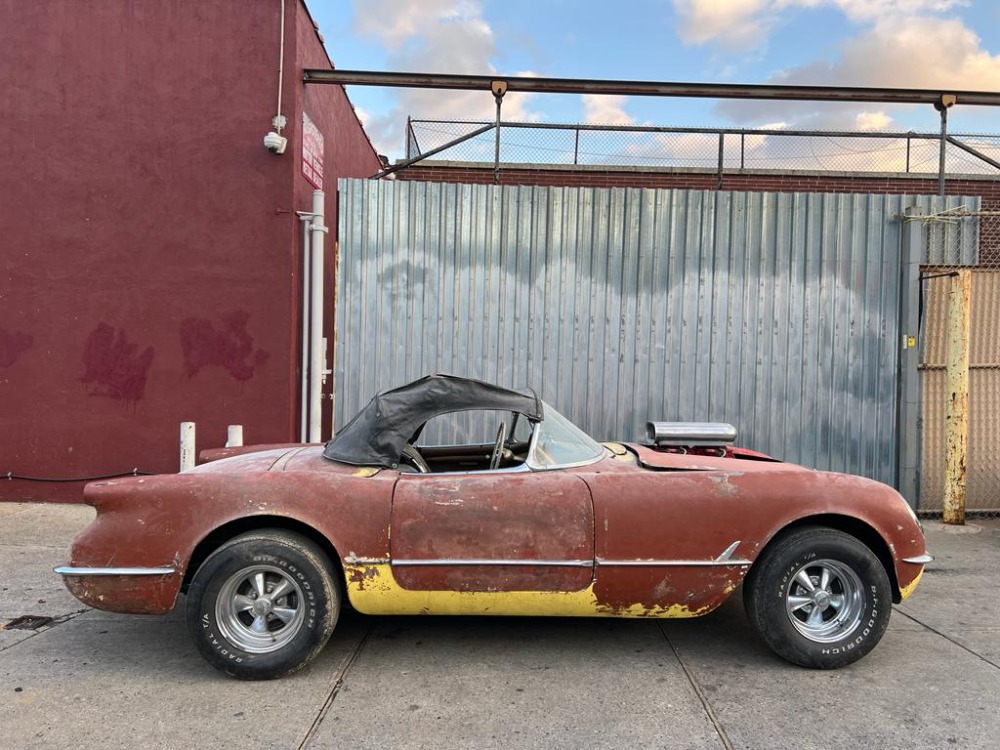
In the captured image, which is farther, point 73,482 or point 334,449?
point 73,482

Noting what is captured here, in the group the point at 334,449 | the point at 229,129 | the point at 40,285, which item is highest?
the point at 229,129

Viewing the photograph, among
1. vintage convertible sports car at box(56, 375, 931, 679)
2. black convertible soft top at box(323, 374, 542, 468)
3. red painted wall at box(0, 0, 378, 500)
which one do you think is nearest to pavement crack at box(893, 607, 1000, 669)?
vintage convertible sports car at box(56, 375, 931, 679)

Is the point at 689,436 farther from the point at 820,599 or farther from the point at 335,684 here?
the point at 335,684

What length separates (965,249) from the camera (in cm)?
720

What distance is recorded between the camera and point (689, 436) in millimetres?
4949

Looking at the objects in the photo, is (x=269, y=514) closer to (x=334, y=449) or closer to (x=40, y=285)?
(x=334, y=449)

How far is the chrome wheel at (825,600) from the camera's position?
11.3ft

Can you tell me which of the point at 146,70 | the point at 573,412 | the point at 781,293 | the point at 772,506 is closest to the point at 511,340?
the point at 573,412

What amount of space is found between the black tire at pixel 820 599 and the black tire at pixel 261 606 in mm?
2252

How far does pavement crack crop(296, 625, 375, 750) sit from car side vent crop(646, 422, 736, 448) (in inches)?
95.1

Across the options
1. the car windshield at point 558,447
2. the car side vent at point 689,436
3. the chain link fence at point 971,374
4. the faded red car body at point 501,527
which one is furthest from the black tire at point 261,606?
the chain link fence at point 971,374

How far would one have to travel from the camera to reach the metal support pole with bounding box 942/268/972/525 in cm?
675

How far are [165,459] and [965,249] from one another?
886 cm

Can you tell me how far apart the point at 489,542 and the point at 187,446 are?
12.6 feet
